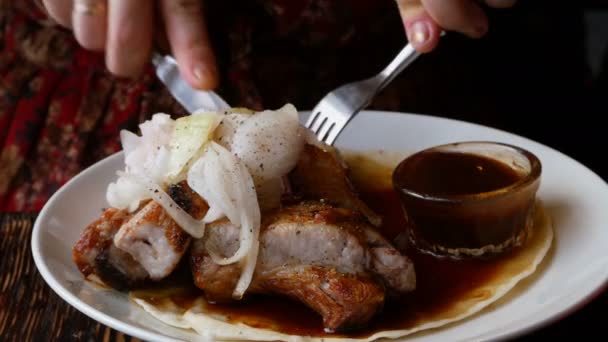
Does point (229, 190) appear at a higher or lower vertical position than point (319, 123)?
higher

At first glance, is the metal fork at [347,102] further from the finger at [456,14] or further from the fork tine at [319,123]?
the finger at [456,14]

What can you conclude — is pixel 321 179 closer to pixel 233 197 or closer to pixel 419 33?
pixel 233 197

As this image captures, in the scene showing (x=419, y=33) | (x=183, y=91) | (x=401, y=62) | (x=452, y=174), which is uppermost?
(x=419, y=33)

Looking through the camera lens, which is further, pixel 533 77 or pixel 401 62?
pixel 533 77

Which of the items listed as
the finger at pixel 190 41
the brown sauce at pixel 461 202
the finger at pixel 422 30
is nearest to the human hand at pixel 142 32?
the finger at pixel 190 41

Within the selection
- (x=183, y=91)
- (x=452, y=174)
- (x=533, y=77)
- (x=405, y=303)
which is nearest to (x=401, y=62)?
(x=452, y=174)

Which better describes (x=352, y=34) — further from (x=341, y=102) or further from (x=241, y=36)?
(x=341, y=102)

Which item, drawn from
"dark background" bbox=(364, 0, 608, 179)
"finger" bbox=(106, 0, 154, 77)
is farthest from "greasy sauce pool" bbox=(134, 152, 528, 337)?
"dark background" bbox=(364, 0, 608, 179)
